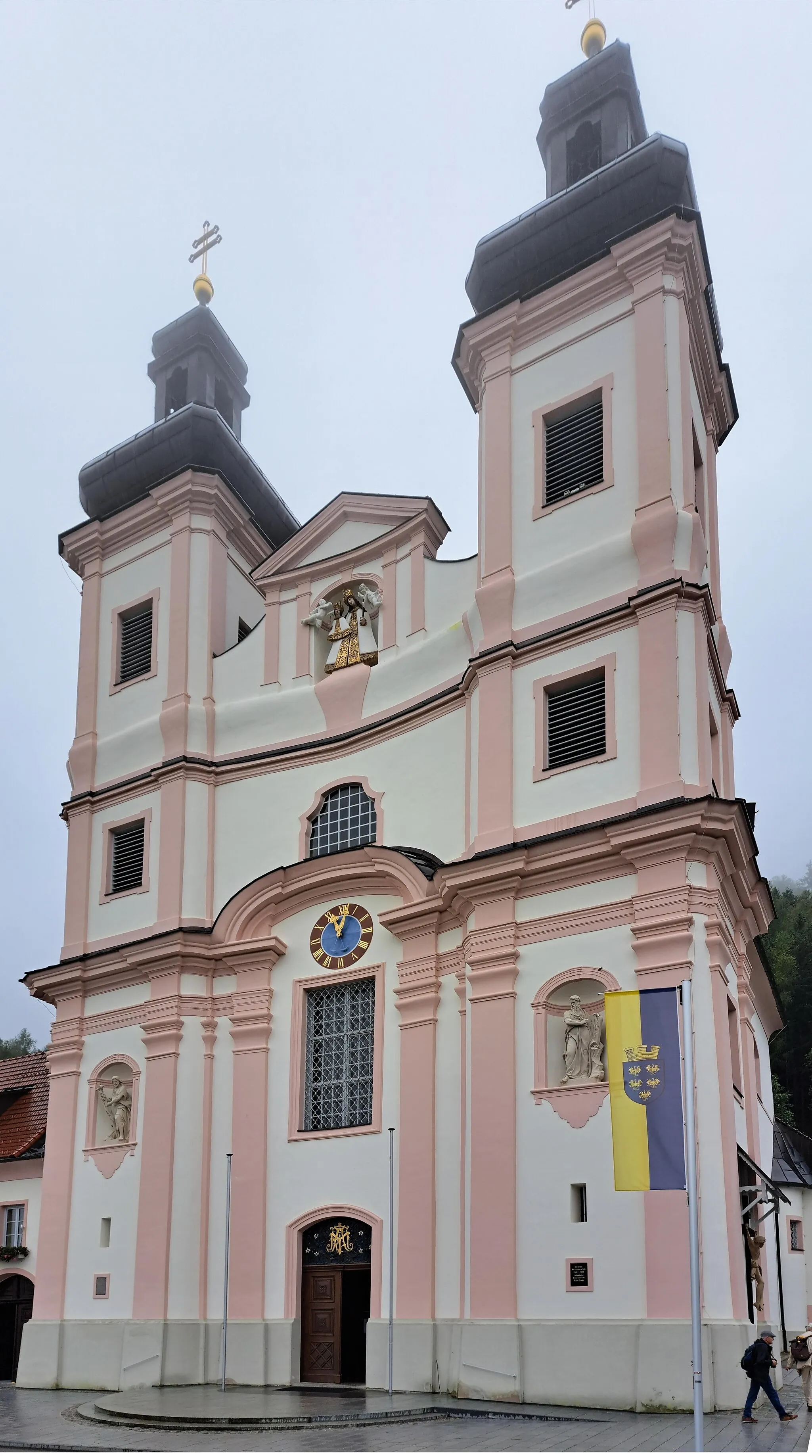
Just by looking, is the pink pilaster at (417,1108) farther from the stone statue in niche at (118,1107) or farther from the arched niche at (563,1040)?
the stone statue in niche at (118,1107)

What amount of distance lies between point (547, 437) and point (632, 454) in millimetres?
1855

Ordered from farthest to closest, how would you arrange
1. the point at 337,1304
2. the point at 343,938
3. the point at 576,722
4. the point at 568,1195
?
the point at 343,938
the point at 337,1304
the point at 576,722
the point at 568,1195

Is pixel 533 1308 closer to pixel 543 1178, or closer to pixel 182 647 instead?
pixel 543 1178

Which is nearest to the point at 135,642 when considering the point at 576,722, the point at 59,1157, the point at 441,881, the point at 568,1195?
the point at 59,1157

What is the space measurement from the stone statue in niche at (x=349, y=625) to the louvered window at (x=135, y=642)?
350 cm

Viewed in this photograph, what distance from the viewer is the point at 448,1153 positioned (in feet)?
62.2

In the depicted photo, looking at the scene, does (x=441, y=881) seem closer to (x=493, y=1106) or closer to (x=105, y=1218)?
(x=493, y=1106)

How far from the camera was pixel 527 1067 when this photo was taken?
17.9 meters

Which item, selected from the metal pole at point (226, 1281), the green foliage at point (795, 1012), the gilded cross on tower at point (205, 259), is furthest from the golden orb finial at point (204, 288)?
the green foliage at point (795, 1012)

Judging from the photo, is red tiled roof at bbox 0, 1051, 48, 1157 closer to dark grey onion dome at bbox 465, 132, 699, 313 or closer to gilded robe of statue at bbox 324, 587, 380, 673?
gilded robe of statue at bbox 324, 587, 380, 673

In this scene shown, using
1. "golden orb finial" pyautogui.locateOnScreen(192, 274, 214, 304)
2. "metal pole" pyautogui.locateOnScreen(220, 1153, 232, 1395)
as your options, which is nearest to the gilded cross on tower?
"golden orb finial" pyautogui.locateOnScreen(192, 274, 214, 304)

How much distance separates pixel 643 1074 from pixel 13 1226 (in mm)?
17288

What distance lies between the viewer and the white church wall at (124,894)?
78.7 ft

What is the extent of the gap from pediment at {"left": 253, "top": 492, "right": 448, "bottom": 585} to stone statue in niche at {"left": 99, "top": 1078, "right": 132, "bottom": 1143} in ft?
28.3
